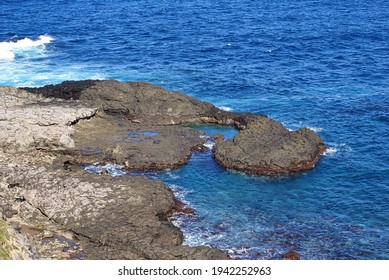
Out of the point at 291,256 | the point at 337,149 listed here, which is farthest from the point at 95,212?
the point at 337,149

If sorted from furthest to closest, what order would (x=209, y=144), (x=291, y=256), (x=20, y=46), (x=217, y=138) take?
(x=20, y=46) < (x=217, y=138) < (x=209, y=144) < (x=291, y=256)

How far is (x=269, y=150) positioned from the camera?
64438mm

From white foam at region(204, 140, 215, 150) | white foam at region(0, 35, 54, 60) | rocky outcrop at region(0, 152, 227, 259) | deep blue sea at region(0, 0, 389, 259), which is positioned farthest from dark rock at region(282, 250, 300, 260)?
white foam at region(0, 35, 54, 60)

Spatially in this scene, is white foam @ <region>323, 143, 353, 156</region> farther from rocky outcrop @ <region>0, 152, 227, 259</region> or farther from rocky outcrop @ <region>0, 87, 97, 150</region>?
rocky outcrop @ <region>0, 87, 97, 150</region>

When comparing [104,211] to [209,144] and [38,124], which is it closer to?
[38,124]

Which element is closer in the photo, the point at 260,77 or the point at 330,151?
the point at 330,151

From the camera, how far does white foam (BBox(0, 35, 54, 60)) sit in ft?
364

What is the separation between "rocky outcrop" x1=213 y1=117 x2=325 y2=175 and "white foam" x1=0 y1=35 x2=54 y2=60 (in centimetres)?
5929

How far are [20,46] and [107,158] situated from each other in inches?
2405

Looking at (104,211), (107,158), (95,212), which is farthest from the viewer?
(107,158)

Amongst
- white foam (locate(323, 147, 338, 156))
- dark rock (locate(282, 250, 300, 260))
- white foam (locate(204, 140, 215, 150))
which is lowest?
dark rock (locate(282, 250, 300, 260))

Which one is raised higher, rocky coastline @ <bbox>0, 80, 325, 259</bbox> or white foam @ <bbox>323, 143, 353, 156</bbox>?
rocky coastline @ <bbox>0, 80, 325, 259</bbox>

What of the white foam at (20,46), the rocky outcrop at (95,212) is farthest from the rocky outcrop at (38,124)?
the white foam at (20,46)

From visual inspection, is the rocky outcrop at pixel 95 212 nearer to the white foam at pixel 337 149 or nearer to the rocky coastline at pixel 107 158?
the rocky coastline at pixel 107 158
